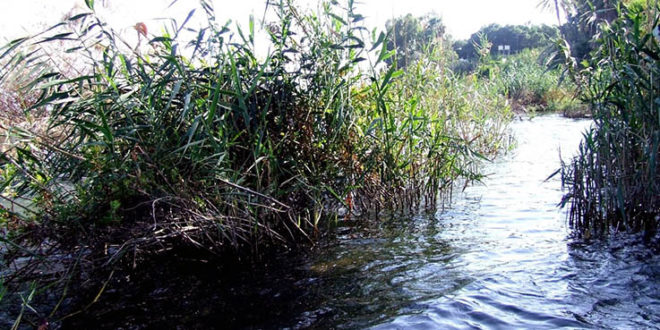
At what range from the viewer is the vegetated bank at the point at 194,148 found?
10.9 ft

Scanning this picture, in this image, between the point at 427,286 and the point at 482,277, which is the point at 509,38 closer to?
the point at 482,277

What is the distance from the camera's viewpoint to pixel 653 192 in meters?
3.93

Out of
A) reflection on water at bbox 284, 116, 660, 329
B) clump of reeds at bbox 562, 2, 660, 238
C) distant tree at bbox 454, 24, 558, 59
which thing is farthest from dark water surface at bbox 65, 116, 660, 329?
distant tree at bbox 454, 24, 558, 59

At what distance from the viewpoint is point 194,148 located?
11.4 ft

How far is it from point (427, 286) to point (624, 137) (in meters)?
2.14

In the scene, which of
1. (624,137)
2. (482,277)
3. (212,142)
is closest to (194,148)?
(212,142)

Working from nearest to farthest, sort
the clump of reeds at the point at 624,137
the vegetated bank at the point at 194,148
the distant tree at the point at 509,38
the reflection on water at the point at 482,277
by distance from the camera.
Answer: the reflection on water at the point at 482,277, the vegetated bank at the point at 194,148, the clump of reeds at the point at 624,137, the distant tree at the point at 509,38

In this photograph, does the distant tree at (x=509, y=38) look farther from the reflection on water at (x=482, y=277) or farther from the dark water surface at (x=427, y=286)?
the dark water surface at (x=427, y=286)

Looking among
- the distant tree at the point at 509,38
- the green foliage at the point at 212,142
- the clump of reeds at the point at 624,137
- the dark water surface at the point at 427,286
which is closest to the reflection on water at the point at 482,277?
the dark water surface at the point at 427,286

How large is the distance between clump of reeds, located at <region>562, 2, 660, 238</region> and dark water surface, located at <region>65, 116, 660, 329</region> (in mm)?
275

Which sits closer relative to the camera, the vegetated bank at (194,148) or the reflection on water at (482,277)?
the reflection on water at (482,277)

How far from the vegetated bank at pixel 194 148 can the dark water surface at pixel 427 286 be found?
1.14 feet

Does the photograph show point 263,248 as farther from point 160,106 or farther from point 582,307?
point 582,307

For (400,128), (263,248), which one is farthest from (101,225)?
(400,128)
